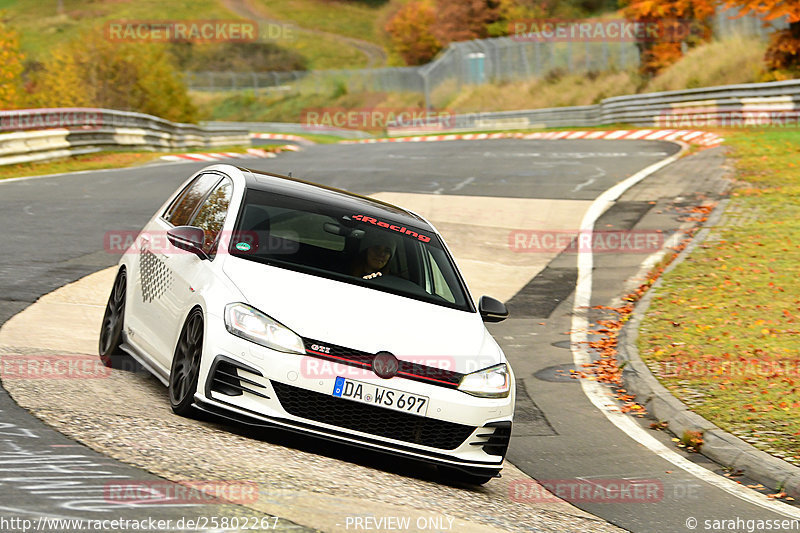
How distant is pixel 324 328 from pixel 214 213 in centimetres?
188

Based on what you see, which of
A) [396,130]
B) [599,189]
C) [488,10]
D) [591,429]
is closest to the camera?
[591,429]

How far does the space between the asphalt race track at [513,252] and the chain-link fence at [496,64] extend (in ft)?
59.4

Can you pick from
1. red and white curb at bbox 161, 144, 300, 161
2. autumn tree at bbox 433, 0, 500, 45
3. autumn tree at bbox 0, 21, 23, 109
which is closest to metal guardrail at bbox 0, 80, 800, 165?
red and white curb at bbox 161, 144, 300, 161

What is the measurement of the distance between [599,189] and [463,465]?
1567cm

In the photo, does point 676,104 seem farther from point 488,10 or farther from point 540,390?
point 488,10

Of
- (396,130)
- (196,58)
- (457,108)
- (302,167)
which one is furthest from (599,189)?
(196,58)

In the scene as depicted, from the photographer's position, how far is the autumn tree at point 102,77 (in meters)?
46.2

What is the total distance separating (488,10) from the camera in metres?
85.6

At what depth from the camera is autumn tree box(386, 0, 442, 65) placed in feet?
321

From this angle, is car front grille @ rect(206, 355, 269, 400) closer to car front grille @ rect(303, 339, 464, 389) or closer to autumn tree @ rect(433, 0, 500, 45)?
car front grille @ rect(303, 339, 464, 389)

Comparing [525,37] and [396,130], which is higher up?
[525,37]

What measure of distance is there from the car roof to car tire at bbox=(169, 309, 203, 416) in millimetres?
1385

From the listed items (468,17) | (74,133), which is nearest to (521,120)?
(74,133)

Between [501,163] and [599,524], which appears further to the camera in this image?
[501,163]
